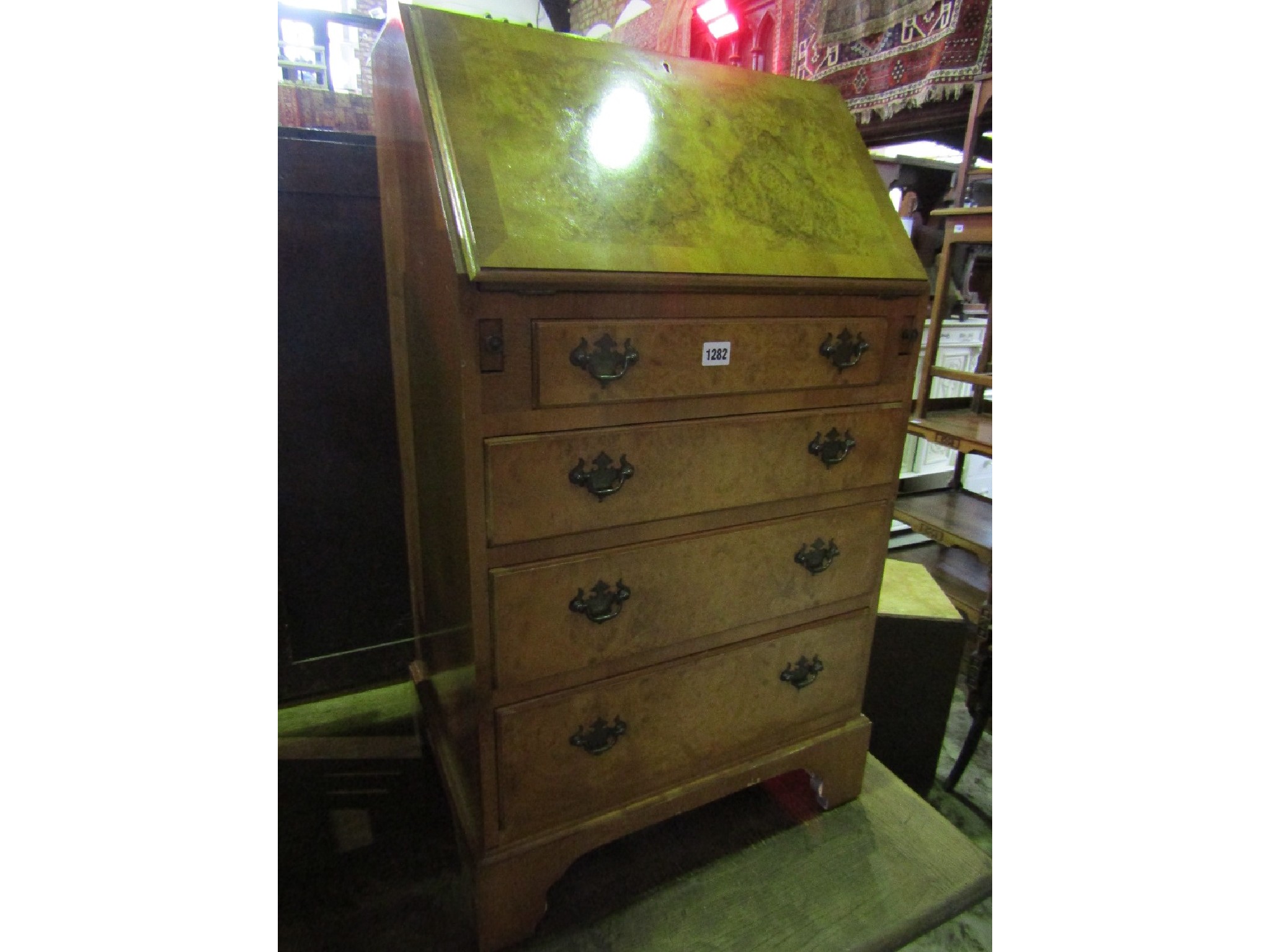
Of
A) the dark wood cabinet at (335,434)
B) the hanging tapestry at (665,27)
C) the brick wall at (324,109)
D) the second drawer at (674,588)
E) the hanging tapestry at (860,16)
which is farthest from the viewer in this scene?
the hanging tapestry at (665,27)

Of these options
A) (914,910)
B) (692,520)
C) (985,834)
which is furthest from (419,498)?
(985,834)

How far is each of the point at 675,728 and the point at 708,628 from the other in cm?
20

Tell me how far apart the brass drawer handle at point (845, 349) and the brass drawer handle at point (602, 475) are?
0.39 m

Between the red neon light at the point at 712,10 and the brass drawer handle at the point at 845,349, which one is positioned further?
the red neon light at the point at 712,10

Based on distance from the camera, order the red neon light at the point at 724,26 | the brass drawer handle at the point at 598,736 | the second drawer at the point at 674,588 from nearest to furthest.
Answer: the second drawer at the point at 674,588, the brass drawer handle at the point at 598,736, the red neon light at the point at 724,26

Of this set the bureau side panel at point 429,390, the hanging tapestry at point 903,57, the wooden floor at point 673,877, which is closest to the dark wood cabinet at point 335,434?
the bureau side panel at point 429,390

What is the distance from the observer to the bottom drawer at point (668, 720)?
3.64 feet

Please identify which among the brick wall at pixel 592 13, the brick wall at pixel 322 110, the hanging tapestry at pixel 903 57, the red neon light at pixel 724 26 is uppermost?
the brick wall at pixel 592 13

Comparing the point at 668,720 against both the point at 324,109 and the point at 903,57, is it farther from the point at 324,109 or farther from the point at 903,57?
the point at 903,57

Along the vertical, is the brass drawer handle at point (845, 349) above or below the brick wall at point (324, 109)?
below

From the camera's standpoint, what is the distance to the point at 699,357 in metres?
1.03

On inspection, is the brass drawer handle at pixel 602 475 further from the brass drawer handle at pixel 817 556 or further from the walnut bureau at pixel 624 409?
the brass drawer handle at pixel 817 556

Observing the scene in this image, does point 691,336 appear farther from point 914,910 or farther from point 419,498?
point 914,910

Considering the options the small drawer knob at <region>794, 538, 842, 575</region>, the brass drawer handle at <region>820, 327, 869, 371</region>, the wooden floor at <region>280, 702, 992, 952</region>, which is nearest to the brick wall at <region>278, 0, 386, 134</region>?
the brass drawer handle at <region>820, 327, 869, 371</region>
